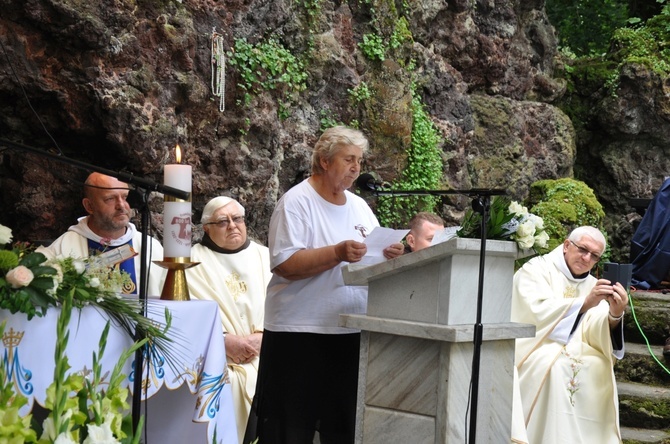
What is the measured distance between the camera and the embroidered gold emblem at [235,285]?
6.00m

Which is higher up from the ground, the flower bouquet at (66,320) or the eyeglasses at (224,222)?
the eyeglasses at (224,222)

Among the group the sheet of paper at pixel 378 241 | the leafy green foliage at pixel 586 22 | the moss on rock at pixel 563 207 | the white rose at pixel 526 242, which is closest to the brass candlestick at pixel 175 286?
the sheet of paper at pixel 378 241

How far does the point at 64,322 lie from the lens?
1671mm

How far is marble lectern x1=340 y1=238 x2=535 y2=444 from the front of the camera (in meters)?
3.87

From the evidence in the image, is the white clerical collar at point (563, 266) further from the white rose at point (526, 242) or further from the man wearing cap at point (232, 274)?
the white rose at point (526, 242)

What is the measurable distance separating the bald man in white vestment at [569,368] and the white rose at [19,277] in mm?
4531

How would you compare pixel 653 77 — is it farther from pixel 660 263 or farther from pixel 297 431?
pixel 297 431

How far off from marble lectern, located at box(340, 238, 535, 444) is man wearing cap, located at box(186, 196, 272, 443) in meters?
1.70

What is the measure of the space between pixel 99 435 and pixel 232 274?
14.8 feet

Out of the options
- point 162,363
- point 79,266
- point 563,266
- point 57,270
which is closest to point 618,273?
point 563,266

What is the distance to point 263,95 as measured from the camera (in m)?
7.84

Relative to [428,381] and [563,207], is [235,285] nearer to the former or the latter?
[428,381]

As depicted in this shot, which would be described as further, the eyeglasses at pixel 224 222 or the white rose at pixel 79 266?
the eyeglasses at pixel 224 222

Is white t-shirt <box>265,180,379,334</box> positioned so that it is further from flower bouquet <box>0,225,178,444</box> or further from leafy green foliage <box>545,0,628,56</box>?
leafy green foliage <box>545,0,628,56</box>
